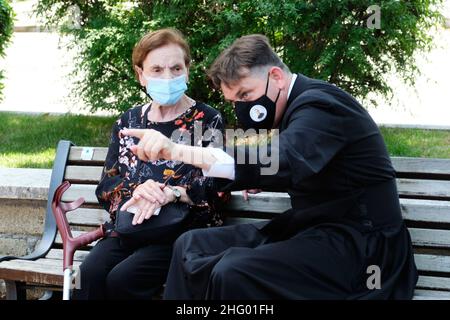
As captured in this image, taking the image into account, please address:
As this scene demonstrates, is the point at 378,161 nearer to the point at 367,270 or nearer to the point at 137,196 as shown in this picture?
the point at 367,270

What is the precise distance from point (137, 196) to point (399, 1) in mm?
3202

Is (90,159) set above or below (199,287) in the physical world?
above

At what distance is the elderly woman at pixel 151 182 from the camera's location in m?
3.57

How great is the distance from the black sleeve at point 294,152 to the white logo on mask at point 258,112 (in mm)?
266

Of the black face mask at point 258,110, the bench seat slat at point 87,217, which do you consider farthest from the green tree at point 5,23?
the black face mask at point 258,110

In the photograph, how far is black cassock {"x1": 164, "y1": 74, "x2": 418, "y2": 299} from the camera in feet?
9.57

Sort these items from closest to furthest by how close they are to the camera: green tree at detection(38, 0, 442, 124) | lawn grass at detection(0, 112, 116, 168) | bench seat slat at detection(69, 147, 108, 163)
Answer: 1. bench seat slat at detection(69, 147, 108, 163)
2. green tree at detection(38, 0, 442, 124)
3. lawn grass at detection(0, 112, 116, 168)

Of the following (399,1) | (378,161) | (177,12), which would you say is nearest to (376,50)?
(399,1)

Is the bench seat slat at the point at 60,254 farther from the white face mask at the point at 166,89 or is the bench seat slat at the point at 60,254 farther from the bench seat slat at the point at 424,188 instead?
the bench seat slat at the point at 424,188

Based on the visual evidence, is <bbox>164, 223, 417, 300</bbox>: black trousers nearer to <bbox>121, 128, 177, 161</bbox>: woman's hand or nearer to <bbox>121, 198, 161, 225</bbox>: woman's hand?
<bbox>121, 198, 161, 225</bbox>: woman's hand

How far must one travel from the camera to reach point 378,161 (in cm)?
322

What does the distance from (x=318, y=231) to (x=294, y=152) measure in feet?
1.54

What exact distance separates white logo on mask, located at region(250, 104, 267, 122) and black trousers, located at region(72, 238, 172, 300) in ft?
2.68

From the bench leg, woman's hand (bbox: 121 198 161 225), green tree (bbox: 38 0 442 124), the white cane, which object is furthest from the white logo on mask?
green tree (bbox: 38 0 442 124)
